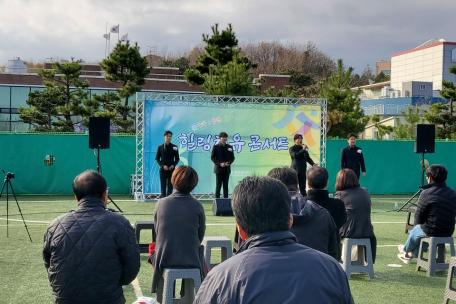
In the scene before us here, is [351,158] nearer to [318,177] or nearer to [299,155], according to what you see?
[299,155]

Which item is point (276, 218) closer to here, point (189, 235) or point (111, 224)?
point (111, 224)

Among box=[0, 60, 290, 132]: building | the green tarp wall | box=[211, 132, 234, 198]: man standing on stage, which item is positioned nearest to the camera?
box=[211, 132, 234, 198]: man standing on stage

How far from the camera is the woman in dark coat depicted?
4.90 metres

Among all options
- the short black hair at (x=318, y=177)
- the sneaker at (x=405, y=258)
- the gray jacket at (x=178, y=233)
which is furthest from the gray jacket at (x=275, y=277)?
the sneaker at (x=405, y=258)

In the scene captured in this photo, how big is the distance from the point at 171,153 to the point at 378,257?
6174 millimetres

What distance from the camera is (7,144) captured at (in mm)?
15945

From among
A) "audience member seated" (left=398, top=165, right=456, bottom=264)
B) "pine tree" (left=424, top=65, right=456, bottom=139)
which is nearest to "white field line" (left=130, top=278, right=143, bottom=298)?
"audience member seated" (left=398, top=165, right=456, bottom=264)

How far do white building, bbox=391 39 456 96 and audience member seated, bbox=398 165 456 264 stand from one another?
44.6m

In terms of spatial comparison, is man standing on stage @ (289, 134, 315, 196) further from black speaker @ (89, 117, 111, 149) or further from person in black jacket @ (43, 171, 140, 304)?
person in black jacket @ (43, 171, 140, 304)

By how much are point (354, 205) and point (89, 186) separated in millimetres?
3838

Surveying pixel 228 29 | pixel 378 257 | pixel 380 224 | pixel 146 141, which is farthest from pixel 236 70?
pixel 378 257

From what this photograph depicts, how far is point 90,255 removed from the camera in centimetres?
349

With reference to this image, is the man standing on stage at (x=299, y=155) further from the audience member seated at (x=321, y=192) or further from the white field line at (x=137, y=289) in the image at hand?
the audience member seated at (x=321, y=192)

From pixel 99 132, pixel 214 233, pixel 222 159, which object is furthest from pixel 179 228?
pixel 222 159
